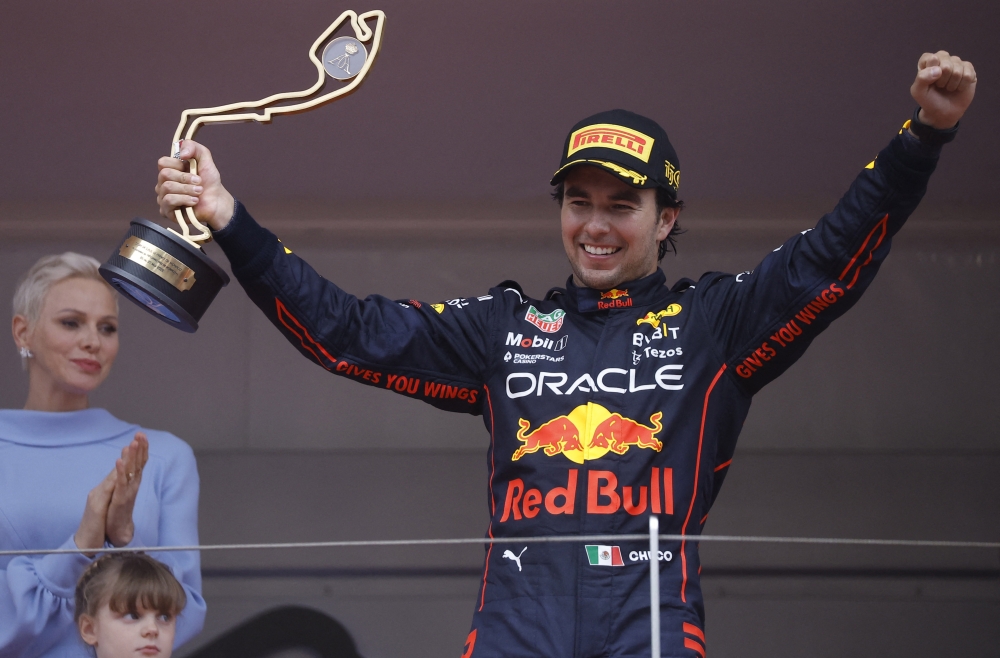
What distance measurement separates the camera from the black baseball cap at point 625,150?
1.58 m

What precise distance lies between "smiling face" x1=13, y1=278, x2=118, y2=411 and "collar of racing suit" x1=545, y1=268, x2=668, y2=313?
3.40 ft

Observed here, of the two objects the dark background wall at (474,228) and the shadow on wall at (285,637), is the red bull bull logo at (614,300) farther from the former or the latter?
the dark background wall at (474,228)

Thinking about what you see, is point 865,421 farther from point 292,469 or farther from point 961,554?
point 292,469

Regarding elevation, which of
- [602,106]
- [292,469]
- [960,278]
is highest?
[602,106]

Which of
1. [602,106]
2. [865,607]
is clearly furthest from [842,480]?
[602,106]

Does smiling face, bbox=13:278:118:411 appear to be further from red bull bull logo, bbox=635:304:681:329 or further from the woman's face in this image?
red bull bull logo, bbox=635:304:681:329

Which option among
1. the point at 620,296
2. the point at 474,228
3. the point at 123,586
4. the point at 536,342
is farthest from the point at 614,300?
the point at 474,228

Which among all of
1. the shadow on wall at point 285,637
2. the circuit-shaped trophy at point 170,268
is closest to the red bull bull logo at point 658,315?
the circuit-shaped trophy at point 170,268

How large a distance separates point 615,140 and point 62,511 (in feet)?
3.72

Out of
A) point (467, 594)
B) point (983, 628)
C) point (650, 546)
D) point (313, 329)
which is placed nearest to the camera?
point (650, 546)

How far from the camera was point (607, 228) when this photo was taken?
1.60 m

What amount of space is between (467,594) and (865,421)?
107 centimetres

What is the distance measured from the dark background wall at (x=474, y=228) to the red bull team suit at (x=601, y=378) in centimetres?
124

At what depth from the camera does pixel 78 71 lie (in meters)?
2.98
